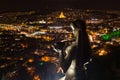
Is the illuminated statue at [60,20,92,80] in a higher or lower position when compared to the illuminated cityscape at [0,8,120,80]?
higher

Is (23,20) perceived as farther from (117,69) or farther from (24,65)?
(117,69)

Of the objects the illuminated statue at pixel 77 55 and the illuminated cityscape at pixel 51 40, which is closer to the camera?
the illuminated statue at pixel 77 55

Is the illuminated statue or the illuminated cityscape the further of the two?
the illuminated cityscape

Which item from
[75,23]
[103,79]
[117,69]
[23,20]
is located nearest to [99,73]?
[103,79]

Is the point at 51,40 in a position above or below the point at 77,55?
below

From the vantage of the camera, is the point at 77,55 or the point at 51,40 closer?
the point at 77,55
